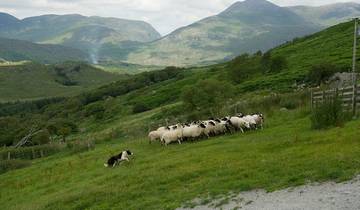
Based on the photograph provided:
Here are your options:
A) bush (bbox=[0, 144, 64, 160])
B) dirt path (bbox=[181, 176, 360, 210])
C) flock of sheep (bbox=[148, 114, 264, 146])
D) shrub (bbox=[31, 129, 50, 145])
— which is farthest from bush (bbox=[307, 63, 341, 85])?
dirt path (bbox=[181, 176, 360, 210])

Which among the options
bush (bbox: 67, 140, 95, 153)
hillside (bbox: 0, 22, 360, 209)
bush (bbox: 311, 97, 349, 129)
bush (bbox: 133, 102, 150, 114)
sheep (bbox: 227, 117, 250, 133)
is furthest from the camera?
bush (bbox: 133, 102, 150, 114)

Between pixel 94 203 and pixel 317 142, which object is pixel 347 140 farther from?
pixel 94 203

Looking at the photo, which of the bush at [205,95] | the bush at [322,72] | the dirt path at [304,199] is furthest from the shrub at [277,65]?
the dirt path at [304,199]

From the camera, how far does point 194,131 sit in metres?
36.3

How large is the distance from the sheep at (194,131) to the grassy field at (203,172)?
164 cm

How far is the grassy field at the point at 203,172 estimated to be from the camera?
19.7m

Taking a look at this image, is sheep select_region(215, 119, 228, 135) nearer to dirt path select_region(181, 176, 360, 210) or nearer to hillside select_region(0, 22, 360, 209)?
hillside select_region(0, 22, 360, 209)

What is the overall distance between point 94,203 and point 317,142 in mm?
12157

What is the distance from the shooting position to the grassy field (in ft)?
64.7

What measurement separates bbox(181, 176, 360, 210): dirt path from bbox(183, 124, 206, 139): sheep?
17.6 metres

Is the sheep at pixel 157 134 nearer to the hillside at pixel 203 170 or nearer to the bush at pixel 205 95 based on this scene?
the hillside at pixel 203 170

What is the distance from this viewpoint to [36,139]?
89875 millimetres

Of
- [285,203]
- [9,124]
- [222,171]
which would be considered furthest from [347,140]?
[9,124]

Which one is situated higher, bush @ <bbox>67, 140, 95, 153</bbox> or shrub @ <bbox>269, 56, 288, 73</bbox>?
shrub @ <bbox>269, 56, 288, 73</bbox>
